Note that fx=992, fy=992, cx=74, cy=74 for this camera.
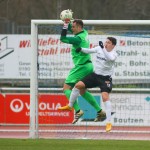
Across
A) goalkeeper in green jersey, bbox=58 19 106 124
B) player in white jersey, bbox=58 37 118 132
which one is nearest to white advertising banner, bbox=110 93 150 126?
goalkeeper in green jersey, bbox=58 19 106 124

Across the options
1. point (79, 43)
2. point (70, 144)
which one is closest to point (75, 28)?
point (79, 43)

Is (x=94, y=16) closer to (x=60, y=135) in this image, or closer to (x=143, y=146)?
(x=60, y=135)

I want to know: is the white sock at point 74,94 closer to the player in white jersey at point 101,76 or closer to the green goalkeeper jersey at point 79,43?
the player in white jersey at point 101,76

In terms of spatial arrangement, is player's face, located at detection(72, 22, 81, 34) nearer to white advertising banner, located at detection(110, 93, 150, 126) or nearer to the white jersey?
the white jersey

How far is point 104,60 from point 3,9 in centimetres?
1438

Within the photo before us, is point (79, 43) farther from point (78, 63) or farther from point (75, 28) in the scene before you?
point (78, 63)

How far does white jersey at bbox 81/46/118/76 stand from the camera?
72.8ft

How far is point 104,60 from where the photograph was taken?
22375mm

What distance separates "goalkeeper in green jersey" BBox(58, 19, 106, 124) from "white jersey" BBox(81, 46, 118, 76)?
1.22ft

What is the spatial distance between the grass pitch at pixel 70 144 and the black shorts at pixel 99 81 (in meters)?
1.27

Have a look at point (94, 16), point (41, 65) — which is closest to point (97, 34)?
point (41, 65)

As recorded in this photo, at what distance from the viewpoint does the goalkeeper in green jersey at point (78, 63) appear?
73.9ft

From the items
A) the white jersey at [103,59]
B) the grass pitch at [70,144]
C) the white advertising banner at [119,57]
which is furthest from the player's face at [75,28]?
the white advertising banner at [119,57]

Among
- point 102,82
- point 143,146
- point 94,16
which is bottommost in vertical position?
point 143,146
